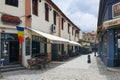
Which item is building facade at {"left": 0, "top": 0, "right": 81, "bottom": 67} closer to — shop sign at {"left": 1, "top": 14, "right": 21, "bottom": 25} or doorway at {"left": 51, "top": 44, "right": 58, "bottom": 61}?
shop sign at {"left": 1, "top": 14, "right": 21, "bottom": 25}

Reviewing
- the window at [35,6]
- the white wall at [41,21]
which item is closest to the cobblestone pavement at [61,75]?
the white wall at [41,21]

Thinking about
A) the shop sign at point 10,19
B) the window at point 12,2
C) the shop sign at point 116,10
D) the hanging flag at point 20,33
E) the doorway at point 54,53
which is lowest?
the doorway at point 54,53

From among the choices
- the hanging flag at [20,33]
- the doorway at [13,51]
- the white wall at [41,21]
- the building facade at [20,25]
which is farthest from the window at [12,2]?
the doorway at [13,51]

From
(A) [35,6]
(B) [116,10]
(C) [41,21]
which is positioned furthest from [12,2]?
(B) [116,10]

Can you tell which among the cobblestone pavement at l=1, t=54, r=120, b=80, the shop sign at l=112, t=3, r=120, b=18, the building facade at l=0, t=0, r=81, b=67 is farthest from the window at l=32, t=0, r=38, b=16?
the shop sign at l=112, t=3, r=120, b=18

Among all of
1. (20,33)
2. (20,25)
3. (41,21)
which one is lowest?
(20,33)

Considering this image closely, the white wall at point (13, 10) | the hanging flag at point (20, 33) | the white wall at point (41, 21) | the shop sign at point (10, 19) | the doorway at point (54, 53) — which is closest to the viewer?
the shop sign at point (10, 19)

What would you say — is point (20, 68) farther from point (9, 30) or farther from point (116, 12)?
point (116, 12)

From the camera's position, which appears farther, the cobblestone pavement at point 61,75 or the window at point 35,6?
the window at point 35,6

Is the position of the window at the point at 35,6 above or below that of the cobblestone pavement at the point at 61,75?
above

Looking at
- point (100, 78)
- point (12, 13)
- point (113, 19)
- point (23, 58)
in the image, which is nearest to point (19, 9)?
point (12, 13)

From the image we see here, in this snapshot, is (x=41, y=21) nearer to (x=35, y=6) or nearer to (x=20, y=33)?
(x=35, y=6)

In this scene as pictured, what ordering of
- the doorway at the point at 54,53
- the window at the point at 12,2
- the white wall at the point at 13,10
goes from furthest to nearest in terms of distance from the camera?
the doorway at the point at 54,53 < the window at the point at 12,2 < the white wall at the point at 13,10

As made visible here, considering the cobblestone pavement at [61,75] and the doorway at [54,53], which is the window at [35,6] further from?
the doorway at [54,53]
